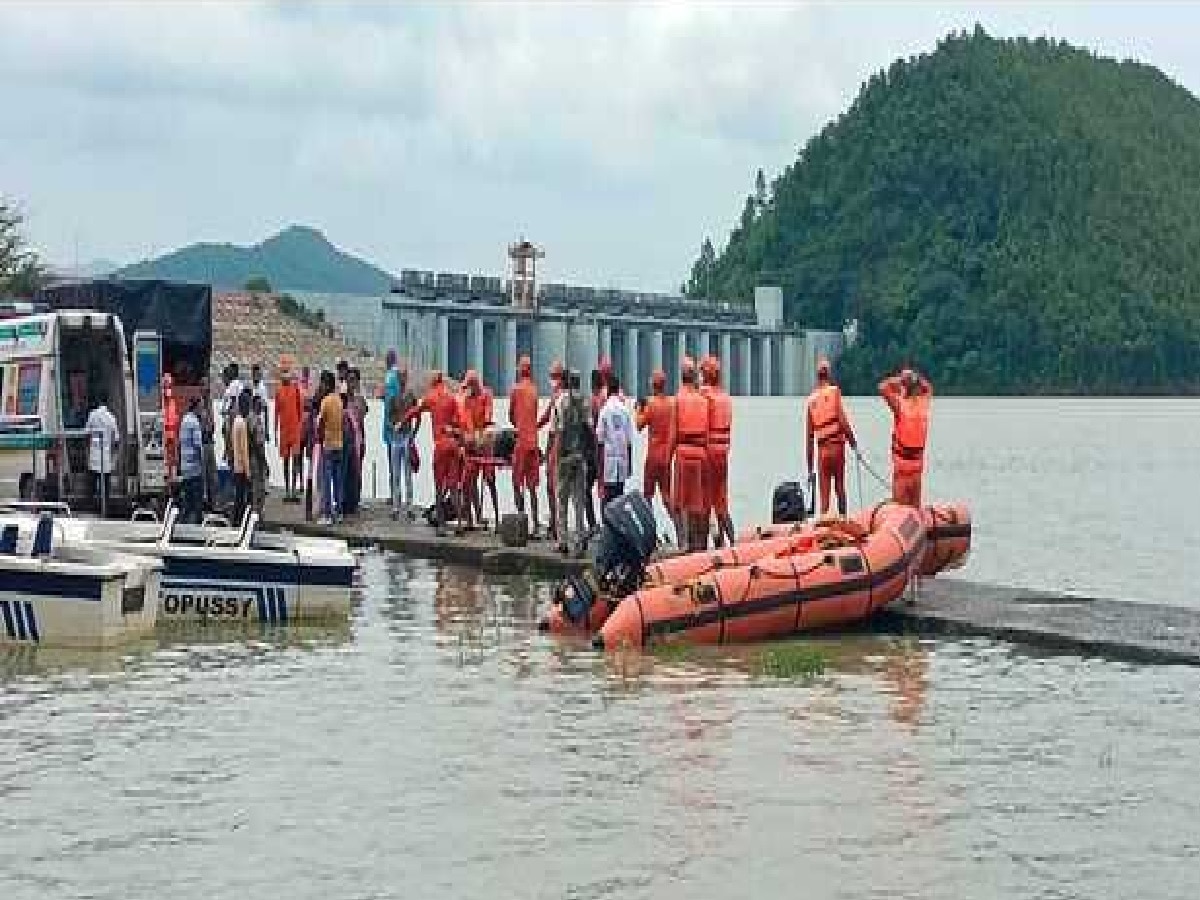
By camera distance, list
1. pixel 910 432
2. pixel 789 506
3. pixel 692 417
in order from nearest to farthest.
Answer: pixel 789 506
pixel 910 432
pixel 692 417

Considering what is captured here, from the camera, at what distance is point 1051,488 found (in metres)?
59.8

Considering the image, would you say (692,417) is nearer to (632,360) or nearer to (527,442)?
(527,442)

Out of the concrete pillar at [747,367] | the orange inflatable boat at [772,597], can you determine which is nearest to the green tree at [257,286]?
the concrete pillar at [747,367]

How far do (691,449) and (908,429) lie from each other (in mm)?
2062

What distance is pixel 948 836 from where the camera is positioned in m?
10.8

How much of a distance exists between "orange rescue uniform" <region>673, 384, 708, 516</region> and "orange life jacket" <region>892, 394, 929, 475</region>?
1819mm

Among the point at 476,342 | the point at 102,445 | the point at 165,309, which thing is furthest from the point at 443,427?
the point at 476,342

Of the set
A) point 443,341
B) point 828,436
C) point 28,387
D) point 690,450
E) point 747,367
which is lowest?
point 690,450

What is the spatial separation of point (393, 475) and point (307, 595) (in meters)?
8.95

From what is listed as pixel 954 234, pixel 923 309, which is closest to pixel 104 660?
pixel 923 309

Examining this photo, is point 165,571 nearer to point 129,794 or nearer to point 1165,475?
point 129,794

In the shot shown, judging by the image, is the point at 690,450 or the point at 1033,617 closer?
the point at 1033,617

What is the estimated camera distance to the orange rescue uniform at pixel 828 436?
2072cm

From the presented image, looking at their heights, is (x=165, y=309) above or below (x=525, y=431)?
above
